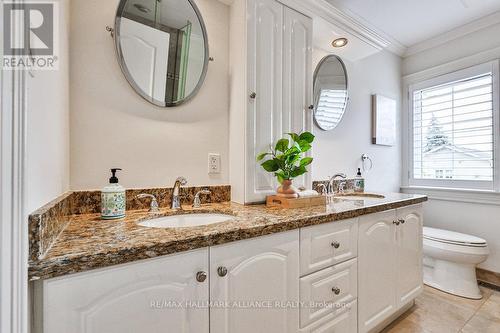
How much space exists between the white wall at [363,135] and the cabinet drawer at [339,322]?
915 millimetres

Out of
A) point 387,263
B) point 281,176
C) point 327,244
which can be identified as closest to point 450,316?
point 387,263

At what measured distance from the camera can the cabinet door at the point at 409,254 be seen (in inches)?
57.0

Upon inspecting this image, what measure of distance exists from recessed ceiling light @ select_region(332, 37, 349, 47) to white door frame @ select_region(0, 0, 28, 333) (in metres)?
1.82

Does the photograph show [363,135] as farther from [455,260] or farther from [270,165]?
[270,165]

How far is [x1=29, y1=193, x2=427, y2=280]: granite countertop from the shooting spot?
0.54 m

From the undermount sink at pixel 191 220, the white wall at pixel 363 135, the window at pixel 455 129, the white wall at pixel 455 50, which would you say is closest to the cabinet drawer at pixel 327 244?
the undermount sink at pixel 191 220

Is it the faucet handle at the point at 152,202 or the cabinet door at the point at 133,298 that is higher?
the faucet handle at the point at 152,202

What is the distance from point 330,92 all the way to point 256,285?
162 centimetres

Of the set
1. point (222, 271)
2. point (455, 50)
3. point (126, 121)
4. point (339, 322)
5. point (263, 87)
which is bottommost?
point (339, 322)

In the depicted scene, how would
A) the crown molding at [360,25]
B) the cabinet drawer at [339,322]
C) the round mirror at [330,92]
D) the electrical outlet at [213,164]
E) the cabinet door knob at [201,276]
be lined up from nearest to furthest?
the cabinet door knob at [201,276]
the cabinet drawer at [339,322]
the electrical outlet at [213,164]
the crown molding at [360,25]
the round mirror at [330,92]

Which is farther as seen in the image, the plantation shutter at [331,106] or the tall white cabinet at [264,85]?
the plantation shutter at [331,106]

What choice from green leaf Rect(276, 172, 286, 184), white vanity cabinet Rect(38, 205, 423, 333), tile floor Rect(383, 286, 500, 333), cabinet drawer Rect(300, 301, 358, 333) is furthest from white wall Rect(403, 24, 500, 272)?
green leaf Rect(276, 172, 286, 184)

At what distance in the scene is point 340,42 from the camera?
5.75 feet

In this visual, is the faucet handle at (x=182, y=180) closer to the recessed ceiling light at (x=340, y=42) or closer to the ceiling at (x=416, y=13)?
the recessed ceiling light at (x=340, y=42)
